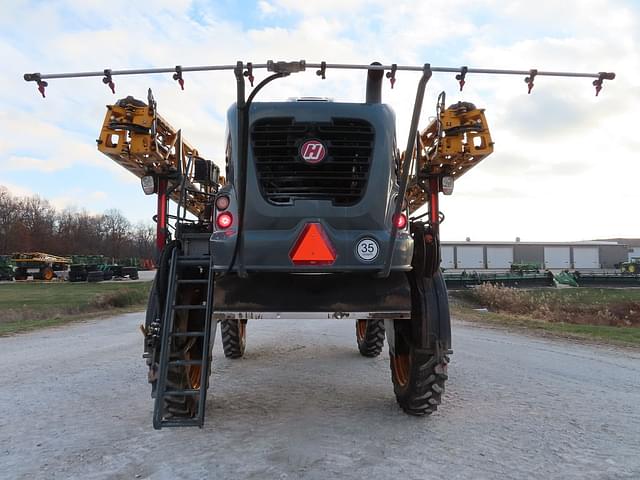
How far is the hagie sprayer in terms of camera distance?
3.87 m

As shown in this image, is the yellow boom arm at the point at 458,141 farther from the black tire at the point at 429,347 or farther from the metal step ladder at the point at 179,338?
the metal step ladder at the point at 179,338

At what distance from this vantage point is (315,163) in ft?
13.5

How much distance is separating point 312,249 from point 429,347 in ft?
4.73

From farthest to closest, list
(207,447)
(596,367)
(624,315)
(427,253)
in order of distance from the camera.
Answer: (624,315), (596,367), (427,253), (207,447)

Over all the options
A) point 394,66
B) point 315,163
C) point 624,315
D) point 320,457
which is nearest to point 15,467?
point 320,457

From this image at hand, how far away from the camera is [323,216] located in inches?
160

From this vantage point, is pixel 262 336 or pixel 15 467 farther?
pixel 262 336

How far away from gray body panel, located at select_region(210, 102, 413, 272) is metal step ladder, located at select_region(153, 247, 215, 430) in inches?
17.0

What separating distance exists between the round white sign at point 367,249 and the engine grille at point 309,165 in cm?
41

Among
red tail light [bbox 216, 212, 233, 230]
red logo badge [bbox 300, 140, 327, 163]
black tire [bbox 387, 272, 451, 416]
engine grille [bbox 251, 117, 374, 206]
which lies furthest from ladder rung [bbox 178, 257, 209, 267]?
black tire [bbox 387, 272, 451, 416]

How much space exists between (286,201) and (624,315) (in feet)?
72.4

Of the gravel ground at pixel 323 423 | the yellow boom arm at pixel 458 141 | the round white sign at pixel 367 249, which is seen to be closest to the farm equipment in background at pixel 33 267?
the gravel ground at pixel 323 423

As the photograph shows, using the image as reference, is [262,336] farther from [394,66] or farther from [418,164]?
[394,66]

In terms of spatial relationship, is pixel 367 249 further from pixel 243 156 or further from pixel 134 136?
pixel 134 136
